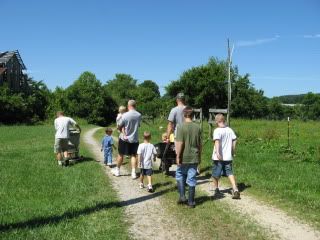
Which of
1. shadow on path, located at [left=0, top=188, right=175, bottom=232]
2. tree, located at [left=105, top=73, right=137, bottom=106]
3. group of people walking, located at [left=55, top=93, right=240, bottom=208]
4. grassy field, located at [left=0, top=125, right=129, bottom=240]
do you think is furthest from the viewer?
tree, located at [left=105, top=73, right=137, bottom=106]

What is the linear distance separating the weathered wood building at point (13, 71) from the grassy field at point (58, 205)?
62457mm

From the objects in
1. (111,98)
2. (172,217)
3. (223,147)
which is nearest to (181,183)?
(172,217)

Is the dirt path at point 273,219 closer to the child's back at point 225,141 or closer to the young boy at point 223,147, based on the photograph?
the young boy at point 223,147

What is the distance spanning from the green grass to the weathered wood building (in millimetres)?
66757

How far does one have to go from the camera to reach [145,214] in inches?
339

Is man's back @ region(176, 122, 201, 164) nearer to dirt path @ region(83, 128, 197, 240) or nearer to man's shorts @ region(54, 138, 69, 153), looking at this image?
dirt path @ region(83, 128, 197, 240)

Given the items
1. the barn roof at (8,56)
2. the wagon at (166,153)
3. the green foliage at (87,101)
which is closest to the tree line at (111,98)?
the green foliage at (87,101)

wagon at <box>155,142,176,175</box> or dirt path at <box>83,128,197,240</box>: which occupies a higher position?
wagon at <box>155,142,176,175</box>

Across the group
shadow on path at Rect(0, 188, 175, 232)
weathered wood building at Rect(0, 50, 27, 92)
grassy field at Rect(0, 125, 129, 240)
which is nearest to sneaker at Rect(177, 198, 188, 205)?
shadow on path at Rect(0, 188, 175, 232)

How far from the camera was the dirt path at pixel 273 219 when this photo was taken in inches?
293

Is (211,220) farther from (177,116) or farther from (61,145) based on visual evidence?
(61,145)

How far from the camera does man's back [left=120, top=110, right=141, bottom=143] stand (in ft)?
41.5

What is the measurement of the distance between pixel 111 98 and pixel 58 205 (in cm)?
9354

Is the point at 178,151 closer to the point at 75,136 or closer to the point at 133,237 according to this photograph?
the point at 133,237
